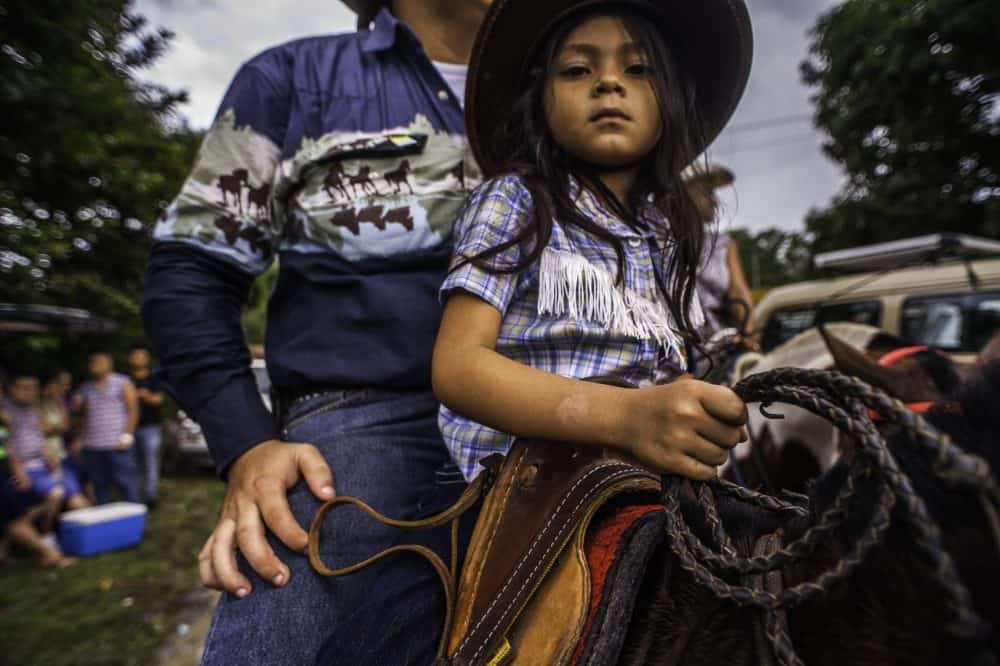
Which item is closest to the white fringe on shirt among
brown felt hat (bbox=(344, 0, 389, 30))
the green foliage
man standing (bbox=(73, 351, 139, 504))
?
brown felt hat (bbox=(344, 0, 389, 30))

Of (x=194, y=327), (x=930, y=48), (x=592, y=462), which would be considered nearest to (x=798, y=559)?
(x=592, y=462)

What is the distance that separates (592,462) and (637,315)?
0.40 meters

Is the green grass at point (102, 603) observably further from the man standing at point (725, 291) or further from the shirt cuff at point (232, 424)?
the man standing at point (725, 291)

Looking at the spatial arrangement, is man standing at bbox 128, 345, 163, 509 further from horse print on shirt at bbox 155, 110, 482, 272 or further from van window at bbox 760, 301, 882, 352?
van window at bbox 760, 301, 882, 352

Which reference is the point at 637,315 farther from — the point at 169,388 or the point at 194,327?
the point at 169,388

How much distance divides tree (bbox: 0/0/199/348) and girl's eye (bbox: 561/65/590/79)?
5036 millimetres

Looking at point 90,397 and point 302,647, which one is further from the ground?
point 302,647

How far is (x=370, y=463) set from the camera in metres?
1.37

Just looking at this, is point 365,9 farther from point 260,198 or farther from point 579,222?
point 579,222

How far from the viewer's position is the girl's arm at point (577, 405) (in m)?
0.79

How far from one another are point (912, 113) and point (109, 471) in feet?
43.9

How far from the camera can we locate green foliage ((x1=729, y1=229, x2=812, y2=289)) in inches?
675

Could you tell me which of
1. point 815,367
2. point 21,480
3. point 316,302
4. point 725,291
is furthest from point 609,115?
point 21,480

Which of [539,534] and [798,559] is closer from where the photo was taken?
[798,559]
